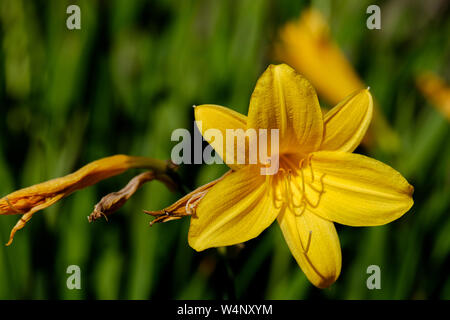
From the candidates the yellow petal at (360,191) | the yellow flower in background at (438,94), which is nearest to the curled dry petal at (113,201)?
the yellow petal at (360,191)

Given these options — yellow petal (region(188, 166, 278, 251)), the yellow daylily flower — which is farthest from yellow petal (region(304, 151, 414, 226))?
yellow petal (region(188, 166, 278, 251))

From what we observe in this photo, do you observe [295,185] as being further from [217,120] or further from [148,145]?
[148,145]

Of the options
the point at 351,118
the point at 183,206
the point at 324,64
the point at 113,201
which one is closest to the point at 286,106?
the point at 351,118

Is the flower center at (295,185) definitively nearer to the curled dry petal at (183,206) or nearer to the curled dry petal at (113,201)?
the curled dry petal at (183,206)

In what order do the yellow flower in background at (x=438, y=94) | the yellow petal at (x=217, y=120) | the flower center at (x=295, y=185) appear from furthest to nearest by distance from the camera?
the yellow flower in background at (x=438, y=94), the flower center at (x=295, y=185), the yellow petal at (x=217, y=120)

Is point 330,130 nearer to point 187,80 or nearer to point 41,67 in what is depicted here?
point 187,80
